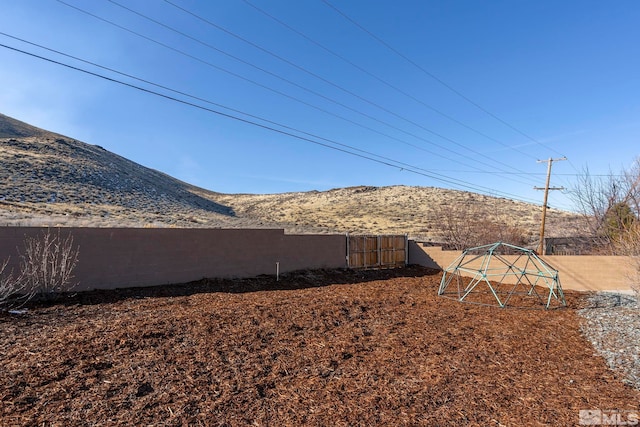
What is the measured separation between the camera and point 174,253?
32.8 feet

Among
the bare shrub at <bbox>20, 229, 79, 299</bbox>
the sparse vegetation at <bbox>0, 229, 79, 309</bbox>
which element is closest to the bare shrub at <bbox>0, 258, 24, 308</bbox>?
the sparse vegetation at <bbox>0, 229, 79, 309</bbox>

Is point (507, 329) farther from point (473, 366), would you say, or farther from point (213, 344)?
point (213, 344)

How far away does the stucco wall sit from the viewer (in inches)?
333

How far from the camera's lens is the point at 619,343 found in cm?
579

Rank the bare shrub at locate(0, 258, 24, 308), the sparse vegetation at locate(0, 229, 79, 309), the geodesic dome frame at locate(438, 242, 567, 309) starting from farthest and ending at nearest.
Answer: the geodesic dome frame at locate(438, 242, 567, 309), the sparse vegetation at locate(0, 229, 79, 309), the bare shrub at locate(0, 258, 24, 308)

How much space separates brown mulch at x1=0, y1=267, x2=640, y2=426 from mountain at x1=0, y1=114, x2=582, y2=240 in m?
10.7

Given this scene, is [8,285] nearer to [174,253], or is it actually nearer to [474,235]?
[174,253]

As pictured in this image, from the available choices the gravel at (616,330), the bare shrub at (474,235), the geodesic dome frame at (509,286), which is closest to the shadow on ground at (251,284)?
the geodesic dome frame at (509,286)

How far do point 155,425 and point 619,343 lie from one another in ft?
22.6

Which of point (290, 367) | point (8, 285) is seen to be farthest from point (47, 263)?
point (290, 367)

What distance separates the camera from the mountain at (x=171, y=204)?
20203 mm

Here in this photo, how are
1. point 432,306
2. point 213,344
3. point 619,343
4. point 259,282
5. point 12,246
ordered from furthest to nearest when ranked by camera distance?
point 259,282 < point 432,306 < point 12,246 < point 619,343 < point 213,344

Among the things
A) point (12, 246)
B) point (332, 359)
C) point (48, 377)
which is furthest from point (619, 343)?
point (12, 246)

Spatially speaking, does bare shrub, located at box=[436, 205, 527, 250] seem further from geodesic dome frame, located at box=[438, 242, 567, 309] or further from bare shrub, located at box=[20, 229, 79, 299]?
bare shrub, located at box=[20, 229, 79, 299]
